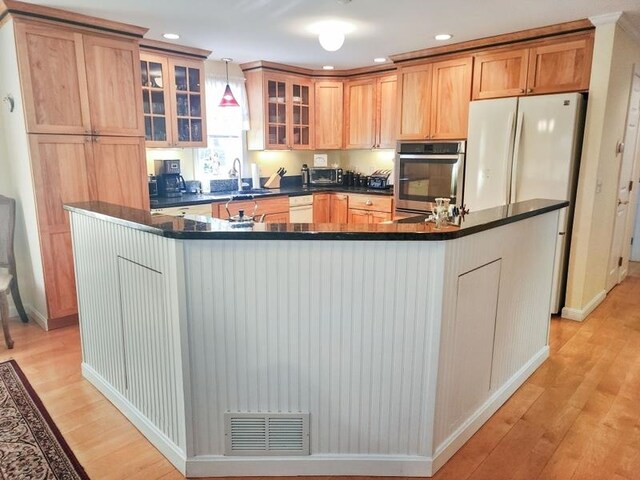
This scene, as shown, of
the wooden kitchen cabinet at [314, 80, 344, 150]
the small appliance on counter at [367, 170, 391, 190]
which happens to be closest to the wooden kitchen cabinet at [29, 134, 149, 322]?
the wooden kitchen cabinet at [314, 80, 344, 150]

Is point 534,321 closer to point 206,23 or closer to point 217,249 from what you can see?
point 217,249

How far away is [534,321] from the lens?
9.20ft

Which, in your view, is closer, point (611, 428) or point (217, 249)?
point (217, 249)

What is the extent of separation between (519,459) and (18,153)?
3905 millimetres

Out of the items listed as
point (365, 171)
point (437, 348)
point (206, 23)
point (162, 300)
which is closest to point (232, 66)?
point (206, 23)

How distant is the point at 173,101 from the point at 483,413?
3.73 metres

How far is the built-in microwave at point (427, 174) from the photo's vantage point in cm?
414

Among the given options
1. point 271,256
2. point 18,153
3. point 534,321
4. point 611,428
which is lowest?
point 611,428

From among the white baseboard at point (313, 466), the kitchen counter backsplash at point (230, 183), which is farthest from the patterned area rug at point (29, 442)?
the kitchen counter backsplash at point (230, 183)

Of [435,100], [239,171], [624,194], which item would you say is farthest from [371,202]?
[624,194]

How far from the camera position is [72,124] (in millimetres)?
3318

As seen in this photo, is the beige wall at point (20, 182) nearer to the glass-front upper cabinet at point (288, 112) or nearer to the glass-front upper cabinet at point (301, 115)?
the glass-front upper cabinet at point (288, 112)

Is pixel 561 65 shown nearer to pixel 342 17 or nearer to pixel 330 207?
pixel 342 17

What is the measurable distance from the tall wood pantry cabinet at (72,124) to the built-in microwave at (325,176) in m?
2.51
